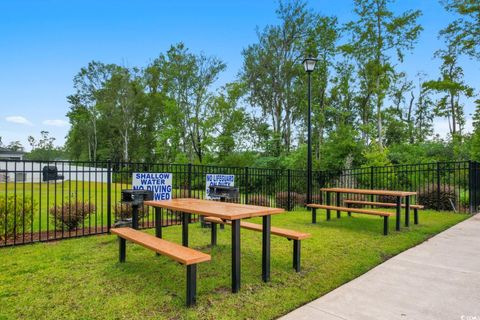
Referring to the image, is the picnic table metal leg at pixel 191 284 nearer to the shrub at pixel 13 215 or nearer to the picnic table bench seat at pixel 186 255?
the picnic table bench seat at pixel 186 255

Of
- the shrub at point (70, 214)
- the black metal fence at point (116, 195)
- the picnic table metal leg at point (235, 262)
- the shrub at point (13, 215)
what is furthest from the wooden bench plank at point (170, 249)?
the shrub at point (70, 214)

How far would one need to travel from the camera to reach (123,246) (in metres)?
4.07

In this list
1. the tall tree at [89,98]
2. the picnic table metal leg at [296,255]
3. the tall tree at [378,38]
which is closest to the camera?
the picnic table metal leg at [296,255]

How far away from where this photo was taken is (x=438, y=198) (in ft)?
31.1

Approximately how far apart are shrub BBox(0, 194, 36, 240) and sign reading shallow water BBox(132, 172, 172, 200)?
6.40 feet

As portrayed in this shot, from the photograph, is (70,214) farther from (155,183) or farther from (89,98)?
(89,98)

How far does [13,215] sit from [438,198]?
11441 millimetres

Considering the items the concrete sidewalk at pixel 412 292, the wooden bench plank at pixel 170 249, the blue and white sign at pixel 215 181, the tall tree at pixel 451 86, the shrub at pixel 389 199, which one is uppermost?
the tall tree at pixel 451 86

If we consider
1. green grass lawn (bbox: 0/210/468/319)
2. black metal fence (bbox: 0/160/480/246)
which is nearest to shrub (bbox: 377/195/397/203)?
black metal fence (bbox: 0/160/480/246)

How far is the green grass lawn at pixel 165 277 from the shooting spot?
2709 millimetres

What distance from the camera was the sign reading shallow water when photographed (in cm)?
573

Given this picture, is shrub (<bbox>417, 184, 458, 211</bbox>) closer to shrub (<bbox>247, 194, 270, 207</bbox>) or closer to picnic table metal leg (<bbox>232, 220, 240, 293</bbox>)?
shrub (<bbox>247, 194, 270, 207</bbox>)

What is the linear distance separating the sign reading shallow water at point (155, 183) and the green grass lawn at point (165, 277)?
37.4 inches

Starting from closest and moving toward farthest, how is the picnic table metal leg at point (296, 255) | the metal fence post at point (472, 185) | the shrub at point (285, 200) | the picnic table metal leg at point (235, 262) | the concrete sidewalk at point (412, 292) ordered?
the concrete sidewalk at point (412, 292)
the picnic table metal leg at point (235, 262)
the picnic table metal leg at point (296, 255)
the metal fence post at point (472, 185)
the shrub at point (285, 200)
